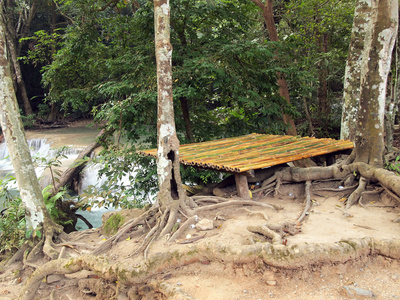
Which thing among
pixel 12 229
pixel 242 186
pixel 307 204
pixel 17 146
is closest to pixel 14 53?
pixel 12 229

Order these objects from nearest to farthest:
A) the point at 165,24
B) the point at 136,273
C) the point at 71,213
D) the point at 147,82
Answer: the point at 136,273
the point at 165,24
the point at 147,82
the point at 71,213

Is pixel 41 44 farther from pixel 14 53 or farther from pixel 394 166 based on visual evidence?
pixel 14 53

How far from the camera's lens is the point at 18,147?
4809mm

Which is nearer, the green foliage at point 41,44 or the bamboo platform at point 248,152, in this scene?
the bamboo platform at point 248,152

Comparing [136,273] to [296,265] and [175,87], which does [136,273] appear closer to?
[296,265]

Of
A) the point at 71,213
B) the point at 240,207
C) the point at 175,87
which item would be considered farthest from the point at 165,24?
the point at 71,213

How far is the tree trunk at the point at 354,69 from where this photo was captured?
6.91 metres

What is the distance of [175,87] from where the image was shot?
6.86m

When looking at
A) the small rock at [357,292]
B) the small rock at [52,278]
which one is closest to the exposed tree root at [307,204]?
the small rock at [357,292]

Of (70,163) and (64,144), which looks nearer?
(70,163)

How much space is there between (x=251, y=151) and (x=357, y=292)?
3095 mm

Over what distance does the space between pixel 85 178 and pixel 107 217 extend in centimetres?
720

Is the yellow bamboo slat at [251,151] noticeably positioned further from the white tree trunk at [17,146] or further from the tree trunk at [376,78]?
the white tree trunk at [17,146]

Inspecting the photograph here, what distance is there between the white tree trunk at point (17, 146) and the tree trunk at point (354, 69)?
6.48 m
